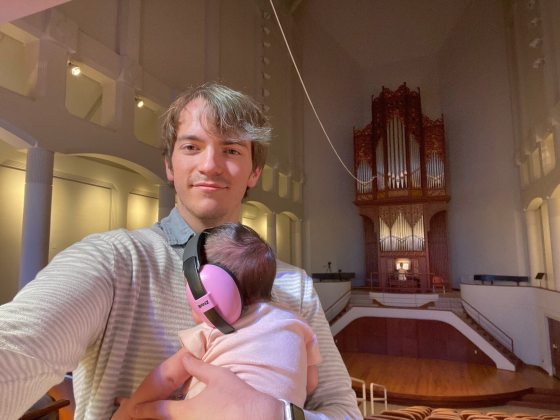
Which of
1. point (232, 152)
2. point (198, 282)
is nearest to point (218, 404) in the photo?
point (198, 282)

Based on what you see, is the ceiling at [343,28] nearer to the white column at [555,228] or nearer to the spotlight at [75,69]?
the spotlight at [75,69]

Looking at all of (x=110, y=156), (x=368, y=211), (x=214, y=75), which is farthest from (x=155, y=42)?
(x=368, y=211)

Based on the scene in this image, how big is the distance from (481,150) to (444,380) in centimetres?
787

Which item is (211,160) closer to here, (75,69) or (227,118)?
(227,118)

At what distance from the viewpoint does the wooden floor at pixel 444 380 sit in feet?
25.4

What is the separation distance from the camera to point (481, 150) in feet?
42.2

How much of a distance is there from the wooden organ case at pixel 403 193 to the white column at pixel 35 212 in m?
10.5

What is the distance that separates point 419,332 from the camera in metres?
10.8

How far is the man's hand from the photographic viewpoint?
2.29 ft

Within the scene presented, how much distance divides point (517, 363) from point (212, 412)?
38.0ft

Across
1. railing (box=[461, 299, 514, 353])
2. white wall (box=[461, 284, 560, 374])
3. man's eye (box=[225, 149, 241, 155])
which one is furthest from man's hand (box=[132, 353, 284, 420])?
railing (box=[461, 299, 514, 353])

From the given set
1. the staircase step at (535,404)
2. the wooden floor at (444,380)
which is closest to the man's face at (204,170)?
the wooden floor at (444,380)

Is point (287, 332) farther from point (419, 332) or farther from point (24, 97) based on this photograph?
point (419, 332)

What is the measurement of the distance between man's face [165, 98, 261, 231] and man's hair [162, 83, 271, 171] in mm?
20
